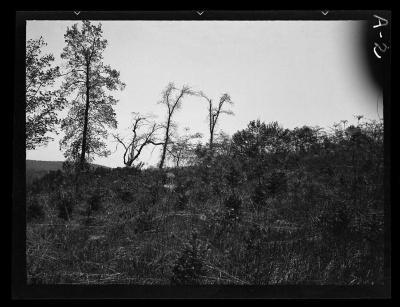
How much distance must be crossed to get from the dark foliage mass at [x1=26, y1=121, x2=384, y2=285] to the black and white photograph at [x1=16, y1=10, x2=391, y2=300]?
0.02m

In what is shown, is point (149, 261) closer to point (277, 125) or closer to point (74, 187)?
point (74, 187)

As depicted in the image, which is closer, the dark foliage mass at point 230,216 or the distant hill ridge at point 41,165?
the dark foliage mass at point 230,216

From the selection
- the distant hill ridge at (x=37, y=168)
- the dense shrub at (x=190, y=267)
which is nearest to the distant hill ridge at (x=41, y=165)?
the distant hill ridge at (x=37, y=168)

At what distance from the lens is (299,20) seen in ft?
18.5

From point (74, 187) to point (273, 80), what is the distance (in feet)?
12.3

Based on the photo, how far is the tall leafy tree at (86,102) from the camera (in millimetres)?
5820

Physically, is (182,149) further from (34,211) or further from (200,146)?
(34,211)

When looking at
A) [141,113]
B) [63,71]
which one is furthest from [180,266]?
[63,71]

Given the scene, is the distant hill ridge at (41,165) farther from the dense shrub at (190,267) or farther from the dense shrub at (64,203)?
the dense shrub at (190,267)

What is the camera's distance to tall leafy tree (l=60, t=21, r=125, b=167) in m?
5.82

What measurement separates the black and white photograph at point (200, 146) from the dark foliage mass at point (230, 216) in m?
0.02

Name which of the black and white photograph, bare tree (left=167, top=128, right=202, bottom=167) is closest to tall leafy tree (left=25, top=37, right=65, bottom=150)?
the black and white photograph

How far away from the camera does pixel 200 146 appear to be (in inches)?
231

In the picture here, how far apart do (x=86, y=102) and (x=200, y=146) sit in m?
2.06
